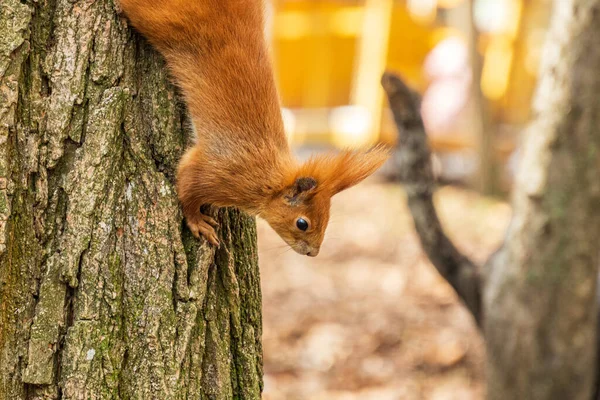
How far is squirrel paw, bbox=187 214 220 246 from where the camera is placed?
192 centimetres

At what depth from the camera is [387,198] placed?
7746 mm

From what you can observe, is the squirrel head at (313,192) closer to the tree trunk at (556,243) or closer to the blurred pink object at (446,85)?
the tree trunk at (556,243)

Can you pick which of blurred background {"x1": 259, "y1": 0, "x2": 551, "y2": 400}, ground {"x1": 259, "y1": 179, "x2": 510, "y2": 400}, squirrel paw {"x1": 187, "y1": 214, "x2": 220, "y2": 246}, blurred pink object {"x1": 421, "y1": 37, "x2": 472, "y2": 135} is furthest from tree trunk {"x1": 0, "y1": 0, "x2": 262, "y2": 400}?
blurred pink object {"x1": 421, "y1": 37, "x2": 472, "y2": 135}

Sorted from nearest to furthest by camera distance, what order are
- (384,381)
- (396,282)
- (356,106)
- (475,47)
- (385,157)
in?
(385,157)
(384,381)
(396,282)
(475,47)
(356,106)

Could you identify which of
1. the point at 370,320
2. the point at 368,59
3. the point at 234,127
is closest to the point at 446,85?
the point at 368,59

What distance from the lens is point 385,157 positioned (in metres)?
2.21

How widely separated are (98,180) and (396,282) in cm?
407

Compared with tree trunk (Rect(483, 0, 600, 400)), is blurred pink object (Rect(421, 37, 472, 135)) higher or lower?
higher

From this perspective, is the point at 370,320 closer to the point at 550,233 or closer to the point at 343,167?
the point at 550,233

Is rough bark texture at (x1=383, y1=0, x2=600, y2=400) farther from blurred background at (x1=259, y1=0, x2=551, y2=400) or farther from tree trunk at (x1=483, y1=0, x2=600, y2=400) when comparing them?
blurred background at (x1=259, y1=0, x2=551, y2=400)

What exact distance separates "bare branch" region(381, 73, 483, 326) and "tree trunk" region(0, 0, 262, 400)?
157 centimetres

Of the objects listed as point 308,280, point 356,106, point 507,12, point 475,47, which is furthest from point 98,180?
point 507,12

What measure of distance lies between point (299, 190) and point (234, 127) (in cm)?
29

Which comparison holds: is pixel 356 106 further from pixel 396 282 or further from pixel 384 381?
pixel 384 381
